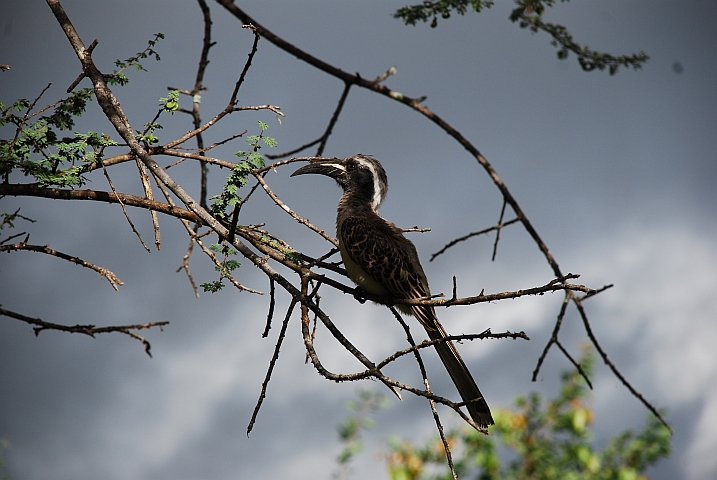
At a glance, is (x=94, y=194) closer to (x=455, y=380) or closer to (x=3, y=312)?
(x=3, y=312)

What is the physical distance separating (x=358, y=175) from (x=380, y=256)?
1.12 metres

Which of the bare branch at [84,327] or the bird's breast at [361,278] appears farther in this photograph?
the bird's breast at [361,278]

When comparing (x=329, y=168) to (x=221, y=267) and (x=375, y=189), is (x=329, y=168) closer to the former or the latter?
(x=375, y=189)

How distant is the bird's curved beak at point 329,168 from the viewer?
5215 mm

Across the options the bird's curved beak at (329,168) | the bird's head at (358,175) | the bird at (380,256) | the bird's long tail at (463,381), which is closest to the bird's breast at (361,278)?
the bird at (380,256)

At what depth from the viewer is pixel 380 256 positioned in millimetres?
4250

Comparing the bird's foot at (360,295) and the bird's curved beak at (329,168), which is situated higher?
the bird's curved beak at (329,168)

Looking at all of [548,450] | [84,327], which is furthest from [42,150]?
[548,450]

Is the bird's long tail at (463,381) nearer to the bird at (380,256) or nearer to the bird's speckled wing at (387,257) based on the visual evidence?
the bird at (380,256)

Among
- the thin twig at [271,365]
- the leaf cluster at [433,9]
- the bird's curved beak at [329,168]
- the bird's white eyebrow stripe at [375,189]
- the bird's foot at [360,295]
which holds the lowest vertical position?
the thin twig at [271,365]

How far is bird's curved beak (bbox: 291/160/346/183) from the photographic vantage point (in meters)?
5.21

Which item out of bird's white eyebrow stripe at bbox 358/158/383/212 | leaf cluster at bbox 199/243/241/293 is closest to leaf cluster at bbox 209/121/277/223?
leaf cluster at bbox 199/243/241/293

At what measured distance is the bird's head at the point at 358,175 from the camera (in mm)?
5117

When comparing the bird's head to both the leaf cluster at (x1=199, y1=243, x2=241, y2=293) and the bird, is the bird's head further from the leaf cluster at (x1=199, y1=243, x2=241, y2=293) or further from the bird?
the leaf cluster at (x1=199, y1=243, x2=241, y2=293)
